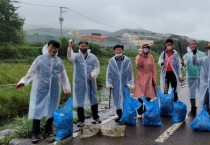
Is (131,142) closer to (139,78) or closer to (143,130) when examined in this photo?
(143,130)

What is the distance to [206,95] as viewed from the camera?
746 cm


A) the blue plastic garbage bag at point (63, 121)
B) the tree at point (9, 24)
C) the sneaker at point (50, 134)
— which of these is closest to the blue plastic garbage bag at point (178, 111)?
the blue plastic garbage bag at point (63, 121)

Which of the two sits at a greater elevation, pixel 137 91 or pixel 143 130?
pixel 137 91

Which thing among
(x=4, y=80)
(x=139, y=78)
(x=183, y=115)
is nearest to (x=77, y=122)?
(x=139, y=78)

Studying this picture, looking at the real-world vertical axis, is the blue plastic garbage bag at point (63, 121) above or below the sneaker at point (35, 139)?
above

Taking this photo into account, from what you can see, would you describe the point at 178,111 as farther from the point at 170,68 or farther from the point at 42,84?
the point at 42,84

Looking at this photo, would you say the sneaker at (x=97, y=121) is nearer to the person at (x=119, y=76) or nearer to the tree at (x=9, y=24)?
the person at (x=119, y=76)

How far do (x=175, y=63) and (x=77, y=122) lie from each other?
286cm

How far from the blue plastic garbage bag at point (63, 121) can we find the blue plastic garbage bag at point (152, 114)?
171cm

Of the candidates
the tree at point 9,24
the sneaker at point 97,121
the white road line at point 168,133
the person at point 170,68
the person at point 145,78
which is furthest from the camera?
the tree at point 9,24

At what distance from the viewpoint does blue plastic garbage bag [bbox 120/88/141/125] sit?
7301 millimetres

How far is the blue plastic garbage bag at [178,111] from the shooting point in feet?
25.1

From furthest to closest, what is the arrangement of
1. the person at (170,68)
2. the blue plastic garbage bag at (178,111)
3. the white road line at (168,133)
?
the person at (170,68) < the blue plastic garbage bag at (178,111) < the white road line at (168,133)

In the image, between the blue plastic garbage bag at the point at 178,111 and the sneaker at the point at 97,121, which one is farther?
the sneaker at the point at 97,121
